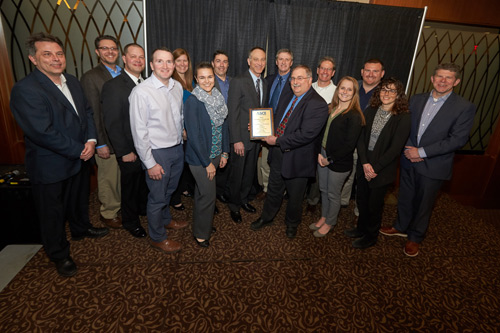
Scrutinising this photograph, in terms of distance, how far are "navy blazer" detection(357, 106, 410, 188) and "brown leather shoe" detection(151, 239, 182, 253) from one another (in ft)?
6.28

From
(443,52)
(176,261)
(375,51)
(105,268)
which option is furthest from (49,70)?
(443,52)

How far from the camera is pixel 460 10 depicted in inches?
155

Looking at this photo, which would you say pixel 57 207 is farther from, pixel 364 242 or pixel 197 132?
pixel 364 242

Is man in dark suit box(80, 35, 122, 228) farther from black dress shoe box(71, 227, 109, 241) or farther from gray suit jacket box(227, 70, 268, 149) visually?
gray suit jacket box(227, 70, 268, 149)

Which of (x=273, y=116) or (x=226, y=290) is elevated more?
(x=273, y=116)

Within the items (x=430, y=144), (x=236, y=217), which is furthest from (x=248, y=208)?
(x=430, y=144)

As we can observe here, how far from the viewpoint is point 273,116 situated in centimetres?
289

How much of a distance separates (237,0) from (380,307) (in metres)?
3.61

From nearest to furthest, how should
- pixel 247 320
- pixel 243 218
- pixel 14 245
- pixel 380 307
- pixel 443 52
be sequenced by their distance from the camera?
pixel 247 320
pixel 380 307
pixel 14 245
pixel 243 218
pixel 443 52

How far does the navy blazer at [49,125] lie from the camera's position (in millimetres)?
1843

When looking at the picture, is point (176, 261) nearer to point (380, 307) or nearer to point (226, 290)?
point (226, 290)

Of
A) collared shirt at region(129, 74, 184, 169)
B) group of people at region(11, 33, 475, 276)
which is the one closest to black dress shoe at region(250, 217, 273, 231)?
group of people at region(11, 33, 475, 276)

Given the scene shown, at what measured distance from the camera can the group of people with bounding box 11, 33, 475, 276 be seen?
2.05 meters

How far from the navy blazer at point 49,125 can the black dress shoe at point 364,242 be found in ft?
8.73
